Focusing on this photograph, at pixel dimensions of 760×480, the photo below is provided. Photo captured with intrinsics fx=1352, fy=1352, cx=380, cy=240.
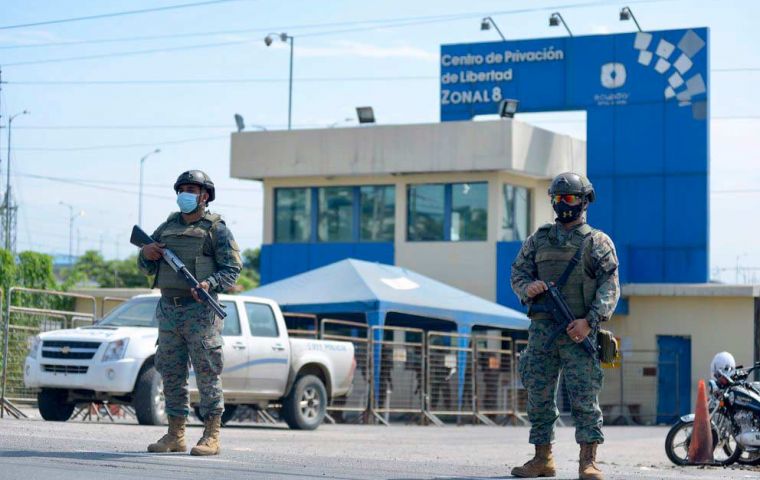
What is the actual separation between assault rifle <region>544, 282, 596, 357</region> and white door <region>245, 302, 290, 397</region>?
904cm

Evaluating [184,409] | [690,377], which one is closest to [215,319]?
[184,409]

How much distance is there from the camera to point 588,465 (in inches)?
349

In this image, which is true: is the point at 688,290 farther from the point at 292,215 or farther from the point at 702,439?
the point at 702,439

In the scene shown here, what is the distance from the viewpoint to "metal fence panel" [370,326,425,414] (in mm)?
23969

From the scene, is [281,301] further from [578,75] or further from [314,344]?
[578,75]

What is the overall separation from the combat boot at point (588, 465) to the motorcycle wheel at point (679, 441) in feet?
16.5

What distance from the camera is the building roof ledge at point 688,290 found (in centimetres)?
3447

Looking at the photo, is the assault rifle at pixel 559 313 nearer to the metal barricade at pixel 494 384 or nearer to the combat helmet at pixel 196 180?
the combat helmet at pixel 196 180

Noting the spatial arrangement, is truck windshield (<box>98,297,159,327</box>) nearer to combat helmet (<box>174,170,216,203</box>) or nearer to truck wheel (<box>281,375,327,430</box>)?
truck wheel (<box>281,375,327,430</box>)

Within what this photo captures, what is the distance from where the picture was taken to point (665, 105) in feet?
118

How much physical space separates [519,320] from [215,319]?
65.7 feet

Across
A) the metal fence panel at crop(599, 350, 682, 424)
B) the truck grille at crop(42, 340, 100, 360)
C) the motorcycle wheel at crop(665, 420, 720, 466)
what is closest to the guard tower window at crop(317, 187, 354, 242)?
the metal fence panel at crop(599, 350, 682, 424)

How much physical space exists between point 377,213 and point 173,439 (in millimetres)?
27919

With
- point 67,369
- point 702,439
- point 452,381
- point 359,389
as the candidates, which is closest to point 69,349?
point 67,369
